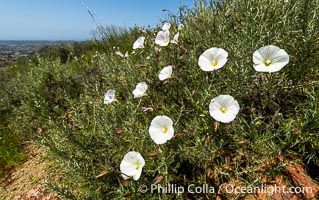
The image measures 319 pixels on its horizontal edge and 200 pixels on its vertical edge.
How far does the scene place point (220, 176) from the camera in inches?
64.9

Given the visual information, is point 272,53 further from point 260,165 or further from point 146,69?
point 146,69

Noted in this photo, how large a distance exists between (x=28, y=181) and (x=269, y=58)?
2.63m

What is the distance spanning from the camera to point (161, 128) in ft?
5.52

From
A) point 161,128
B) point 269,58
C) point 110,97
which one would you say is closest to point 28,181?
point 110,97

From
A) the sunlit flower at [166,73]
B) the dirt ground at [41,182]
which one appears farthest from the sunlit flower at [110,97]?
the dirt ground at [41,182]

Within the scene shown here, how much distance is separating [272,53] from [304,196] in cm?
89

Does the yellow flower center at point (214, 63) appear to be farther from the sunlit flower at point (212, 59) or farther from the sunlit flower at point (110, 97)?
the sunlit flower at point (110, 97)

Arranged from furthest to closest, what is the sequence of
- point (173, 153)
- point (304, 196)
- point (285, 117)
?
point (285, 117) → point (173, 153) → point (304, 196)

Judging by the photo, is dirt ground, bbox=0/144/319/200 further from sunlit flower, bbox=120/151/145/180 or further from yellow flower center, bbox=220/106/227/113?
sunlit flower, bbox=120/151/145/180

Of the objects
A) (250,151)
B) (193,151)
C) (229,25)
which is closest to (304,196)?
(250,151)

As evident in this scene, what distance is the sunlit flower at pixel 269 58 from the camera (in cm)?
147

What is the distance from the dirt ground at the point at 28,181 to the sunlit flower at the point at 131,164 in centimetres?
98

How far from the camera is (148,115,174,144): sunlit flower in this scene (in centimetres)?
159

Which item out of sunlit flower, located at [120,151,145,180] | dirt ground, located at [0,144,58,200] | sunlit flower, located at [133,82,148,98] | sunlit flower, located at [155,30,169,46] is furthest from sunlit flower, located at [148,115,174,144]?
dirt ground, located at [0,144,58,200]
